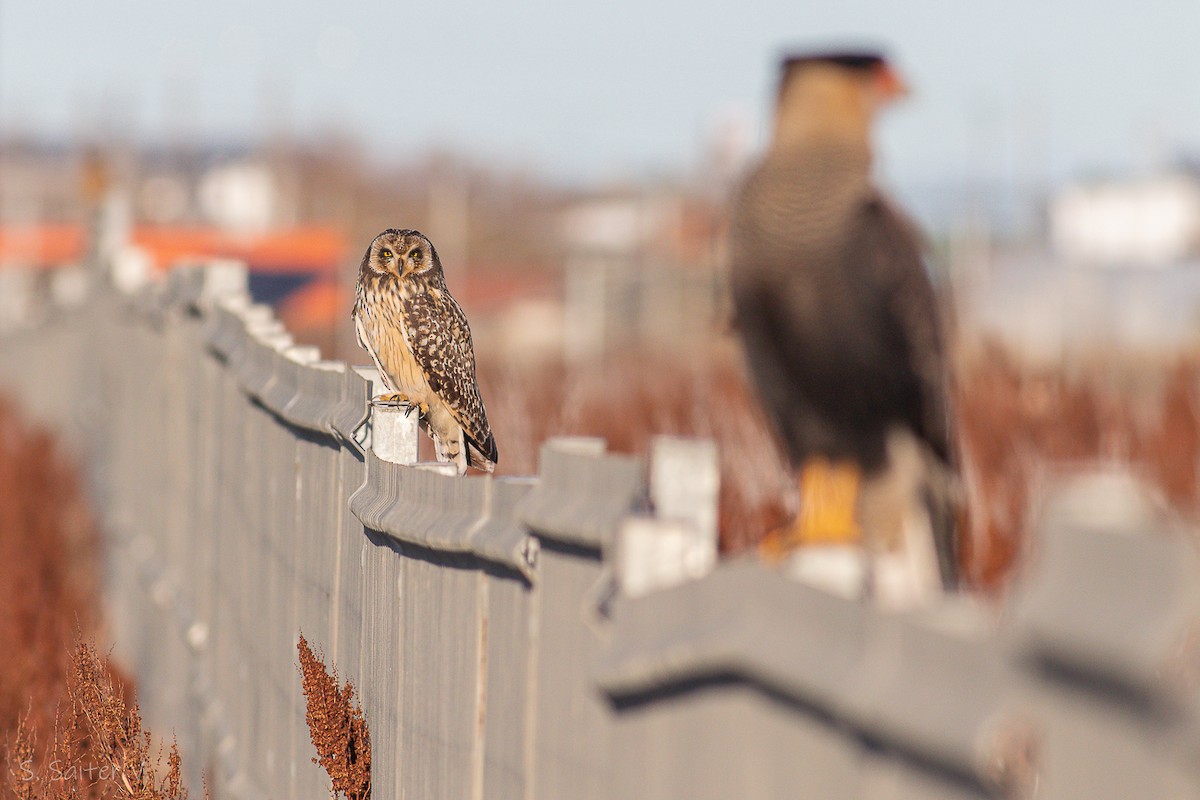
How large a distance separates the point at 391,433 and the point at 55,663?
365cm

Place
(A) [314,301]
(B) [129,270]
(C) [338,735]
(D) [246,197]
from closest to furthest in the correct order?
(C) [338,735] → (B) [129,270] → (A) [314,301] → (D) [246,197]

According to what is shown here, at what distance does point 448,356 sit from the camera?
7.05 m

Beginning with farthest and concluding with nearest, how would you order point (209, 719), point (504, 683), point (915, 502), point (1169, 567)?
point (209, 719) < point (915, 502) < point (504, 683) < point (1169, 567)

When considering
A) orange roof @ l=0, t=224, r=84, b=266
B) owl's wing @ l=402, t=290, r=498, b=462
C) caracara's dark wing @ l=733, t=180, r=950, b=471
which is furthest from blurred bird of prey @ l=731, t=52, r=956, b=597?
orange roof @ l=0, t=224, r=84, b=266

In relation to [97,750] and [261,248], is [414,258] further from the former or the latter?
[261,248]

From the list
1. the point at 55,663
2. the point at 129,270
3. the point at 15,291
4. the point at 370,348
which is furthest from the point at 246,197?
the point at 370,348

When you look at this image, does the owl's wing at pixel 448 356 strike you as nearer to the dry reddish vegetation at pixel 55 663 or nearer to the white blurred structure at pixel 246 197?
the dry reddish vegetation at pixel 55 663

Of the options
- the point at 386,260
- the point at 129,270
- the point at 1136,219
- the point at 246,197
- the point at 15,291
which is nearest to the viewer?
the point at 386,260

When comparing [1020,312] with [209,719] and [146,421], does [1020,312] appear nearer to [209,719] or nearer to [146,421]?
[146,421]

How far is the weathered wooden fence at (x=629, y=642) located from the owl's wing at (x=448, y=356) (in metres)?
0.59

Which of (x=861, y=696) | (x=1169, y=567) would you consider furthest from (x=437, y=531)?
(x=1169, y=567)

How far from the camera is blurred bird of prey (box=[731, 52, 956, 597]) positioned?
12.1ft

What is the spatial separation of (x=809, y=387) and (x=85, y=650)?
2439 mm

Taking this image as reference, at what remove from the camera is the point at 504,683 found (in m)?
3.41
